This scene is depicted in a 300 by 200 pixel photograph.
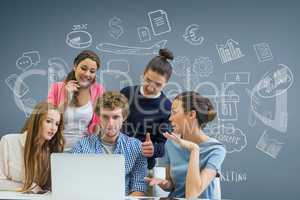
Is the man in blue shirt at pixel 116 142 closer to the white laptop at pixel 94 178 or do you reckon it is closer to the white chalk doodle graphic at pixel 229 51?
the white laptop at pixel 94 178

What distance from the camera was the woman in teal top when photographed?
2.91m

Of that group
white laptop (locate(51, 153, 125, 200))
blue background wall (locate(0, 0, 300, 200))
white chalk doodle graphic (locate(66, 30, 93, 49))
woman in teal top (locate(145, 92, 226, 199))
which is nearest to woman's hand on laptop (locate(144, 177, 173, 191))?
woman in teal top (locate(145, 92, 226, 199))

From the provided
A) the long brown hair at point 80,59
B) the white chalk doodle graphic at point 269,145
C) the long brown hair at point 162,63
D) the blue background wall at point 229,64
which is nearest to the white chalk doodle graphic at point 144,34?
the blue background wall at point 229,64

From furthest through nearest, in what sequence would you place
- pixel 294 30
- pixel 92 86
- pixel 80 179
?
pixel 92 86 → pixel 294 30 → pixel 80 179

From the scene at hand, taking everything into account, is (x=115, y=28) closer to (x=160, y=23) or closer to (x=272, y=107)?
(x=160, y=23)

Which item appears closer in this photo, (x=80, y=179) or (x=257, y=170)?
(x=80, y=179)

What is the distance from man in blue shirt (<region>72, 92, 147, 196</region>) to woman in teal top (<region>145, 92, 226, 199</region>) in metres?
0.12

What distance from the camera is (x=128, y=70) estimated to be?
306 cm

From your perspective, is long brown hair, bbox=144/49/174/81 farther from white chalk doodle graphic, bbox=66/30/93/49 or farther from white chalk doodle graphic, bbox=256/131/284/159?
white chalk doodle graphic, bbox=256/131/284/159

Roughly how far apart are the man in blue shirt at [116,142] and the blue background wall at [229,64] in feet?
0.53

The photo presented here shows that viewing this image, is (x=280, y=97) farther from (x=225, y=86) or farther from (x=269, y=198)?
(x=269, y=198)

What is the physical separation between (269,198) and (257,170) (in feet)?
0.82

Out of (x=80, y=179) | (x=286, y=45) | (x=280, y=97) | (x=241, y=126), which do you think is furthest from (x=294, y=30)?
(x=80, y=179)

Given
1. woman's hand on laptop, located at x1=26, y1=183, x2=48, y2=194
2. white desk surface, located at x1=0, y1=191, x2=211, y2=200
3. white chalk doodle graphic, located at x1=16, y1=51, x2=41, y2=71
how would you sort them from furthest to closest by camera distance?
white chalk doodle graphic, located at x1=16, y1=51, x2=41, y2=71
woman's hand on laptop, located at x1=26, y1=183, x2=48, y2=194
white desk surface, located at x1=0, y1=191, x2=211, y2=200
